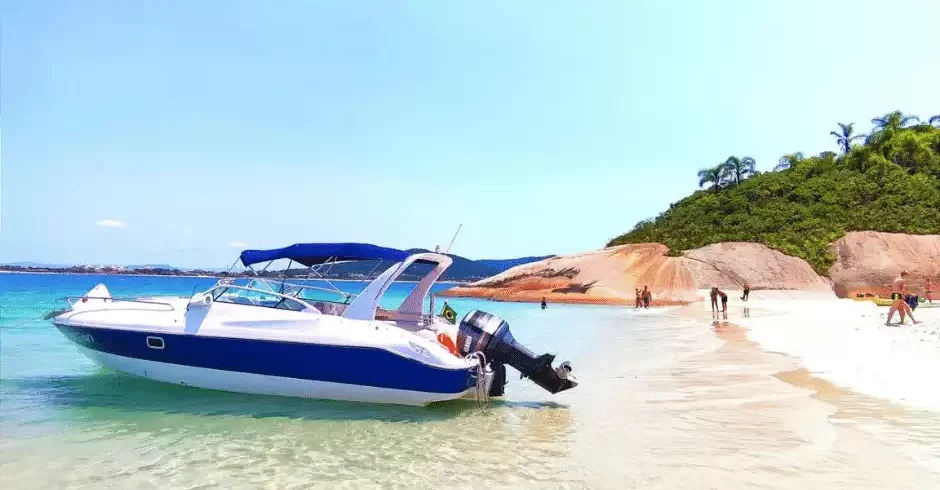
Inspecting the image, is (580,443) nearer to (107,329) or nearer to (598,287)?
(107,329)

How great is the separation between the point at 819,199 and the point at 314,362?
6442 centimetres

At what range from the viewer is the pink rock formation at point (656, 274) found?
52.1 meters

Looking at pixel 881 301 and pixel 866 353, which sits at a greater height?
pixel 881 301

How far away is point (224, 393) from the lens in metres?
10.5

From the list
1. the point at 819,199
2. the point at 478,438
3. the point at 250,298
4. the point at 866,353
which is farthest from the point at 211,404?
the point at 819,199

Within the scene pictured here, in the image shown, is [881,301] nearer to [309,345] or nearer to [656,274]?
[656,274]

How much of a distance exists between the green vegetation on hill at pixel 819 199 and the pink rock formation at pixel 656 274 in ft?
9.34

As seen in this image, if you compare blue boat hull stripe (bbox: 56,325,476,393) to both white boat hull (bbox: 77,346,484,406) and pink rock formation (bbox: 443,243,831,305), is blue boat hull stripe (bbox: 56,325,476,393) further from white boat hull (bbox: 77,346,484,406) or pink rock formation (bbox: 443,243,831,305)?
pink rock formation (bbox: 443,243,831,305)

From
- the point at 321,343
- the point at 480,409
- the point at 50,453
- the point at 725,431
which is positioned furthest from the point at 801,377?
the point at 50,453

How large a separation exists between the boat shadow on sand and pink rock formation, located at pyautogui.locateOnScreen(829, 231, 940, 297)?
46726 mm

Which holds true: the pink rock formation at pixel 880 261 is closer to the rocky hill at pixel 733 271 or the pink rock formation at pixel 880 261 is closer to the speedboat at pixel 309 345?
the rocky hill at pixel 733 271

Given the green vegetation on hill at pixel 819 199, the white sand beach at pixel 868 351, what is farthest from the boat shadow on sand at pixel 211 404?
the green vegetation on hill at pixel 819 199

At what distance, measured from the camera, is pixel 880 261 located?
50.1m

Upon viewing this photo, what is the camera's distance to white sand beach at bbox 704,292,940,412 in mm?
10789
